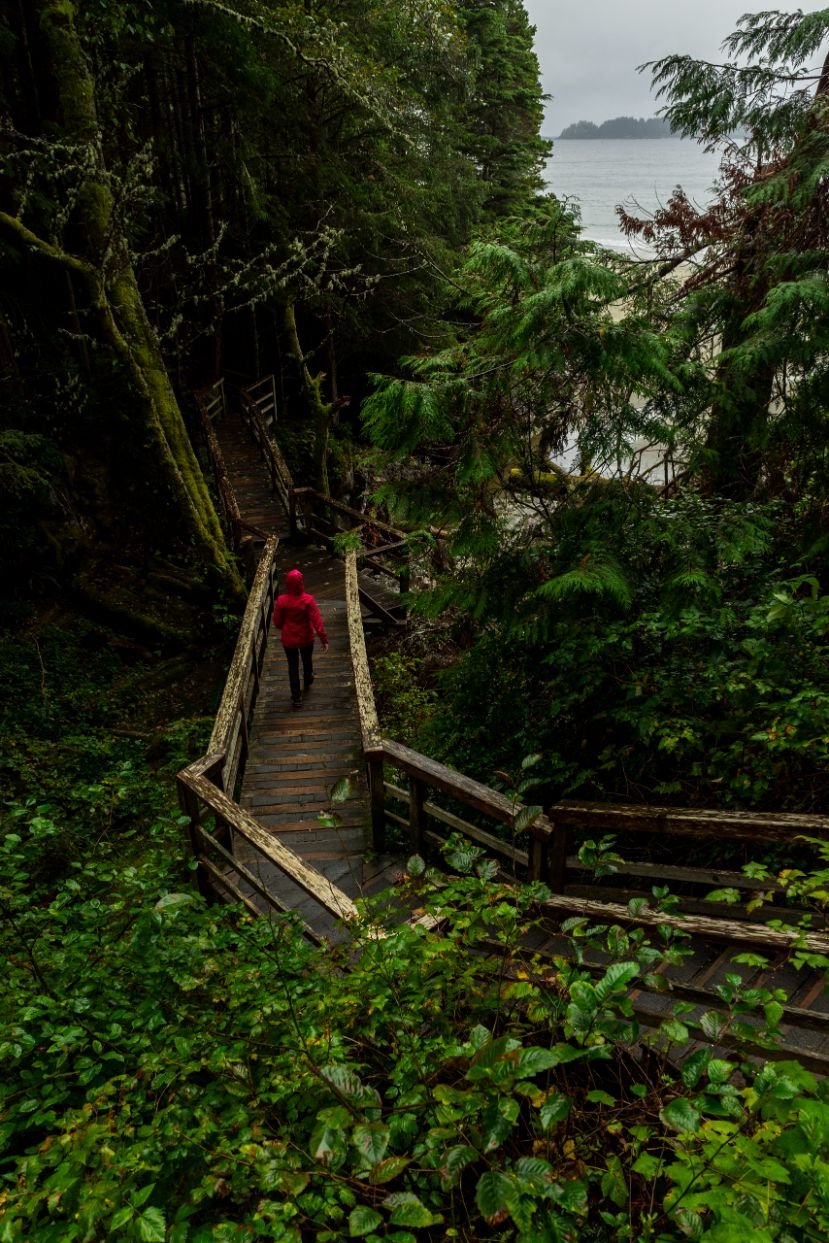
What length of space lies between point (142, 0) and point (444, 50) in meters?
8.17

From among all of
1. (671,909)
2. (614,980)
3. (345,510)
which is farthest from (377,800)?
(345,510)

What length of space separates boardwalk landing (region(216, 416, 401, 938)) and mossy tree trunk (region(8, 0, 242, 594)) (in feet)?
9.19

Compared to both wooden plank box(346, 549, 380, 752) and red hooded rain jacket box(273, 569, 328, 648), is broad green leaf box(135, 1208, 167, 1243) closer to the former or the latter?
wooden plank box(346, 549, 380, 752)

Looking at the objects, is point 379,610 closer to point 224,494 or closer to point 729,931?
point 224,494

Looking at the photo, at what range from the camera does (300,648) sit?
8633 mm

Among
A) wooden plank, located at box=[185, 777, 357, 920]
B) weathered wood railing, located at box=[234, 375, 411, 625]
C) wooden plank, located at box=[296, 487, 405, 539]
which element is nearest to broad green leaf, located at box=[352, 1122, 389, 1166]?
wooden plank, located at box=[185, 777, 357, 920]

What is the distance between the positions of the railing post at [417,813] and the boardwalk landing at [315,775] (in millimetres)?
484

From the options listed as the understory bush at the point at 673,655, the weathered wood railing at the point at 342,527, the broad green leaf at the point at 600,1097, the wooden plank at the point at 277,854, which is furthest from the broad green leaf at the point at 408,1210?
the weathered wood railing at the point at 342,527

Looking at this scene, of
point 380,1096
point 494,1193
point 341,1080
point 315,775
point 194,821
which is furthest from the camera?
point 315,775

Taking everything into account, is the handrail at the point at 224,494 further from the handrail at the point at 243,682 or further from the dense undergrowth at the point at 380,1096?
the dense undergrowth at the point at 380,1096

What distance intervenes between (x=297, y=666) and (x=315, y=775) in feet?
5.61

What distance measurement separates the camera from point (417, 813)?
18.4 feet

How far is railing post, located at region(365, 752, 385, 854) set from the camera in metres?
6.13

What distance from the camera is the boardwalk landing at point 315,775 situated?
6.04 m
